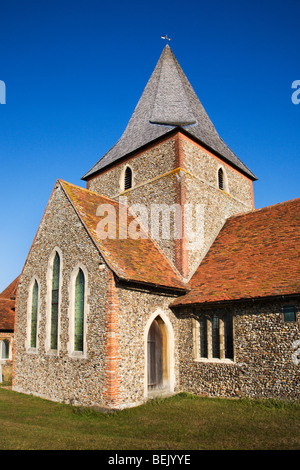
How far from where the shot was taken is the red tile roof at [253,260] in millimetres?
11477

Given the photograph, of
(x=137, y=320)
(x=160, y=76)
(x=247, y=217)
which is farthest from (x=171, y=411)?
(x=160, y=76)

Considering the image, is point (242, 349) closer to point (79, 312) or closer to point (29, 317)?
point (79, 312)

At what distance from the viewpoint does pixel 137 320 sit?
11664 millimetres

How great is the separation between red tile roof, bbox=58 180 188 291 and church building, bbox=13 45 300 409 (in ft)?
0.22

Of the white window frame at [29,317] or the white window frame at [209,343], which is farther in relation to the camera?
the white window frame at [29,317]

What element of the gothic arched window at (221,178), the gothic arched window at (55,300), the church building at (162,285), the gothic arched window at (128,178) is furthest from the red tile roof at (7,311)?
the gothic arched window at (221,178)

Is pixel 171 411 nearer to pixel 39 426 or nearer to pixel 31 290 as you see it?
pixel 39 426

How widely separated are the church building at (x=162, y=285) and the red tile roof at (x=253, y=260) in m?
0.06

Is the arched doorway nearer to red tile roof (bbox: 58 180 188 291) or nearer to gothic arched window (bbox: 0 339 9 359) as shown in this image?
red tile roof (bbox: 58 180 188 291)

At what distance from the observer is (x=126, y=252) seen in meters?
13.0

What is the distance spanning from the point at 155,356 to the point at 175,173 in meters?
7.39

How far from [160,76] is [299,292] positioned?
14423mm

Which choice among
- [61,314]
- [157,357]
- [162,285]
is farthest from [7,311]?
[162,285]

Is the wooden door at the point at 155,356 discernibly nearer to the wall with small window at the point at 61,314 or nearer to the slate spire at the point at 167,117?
the wall with small window at the point at 61,314
